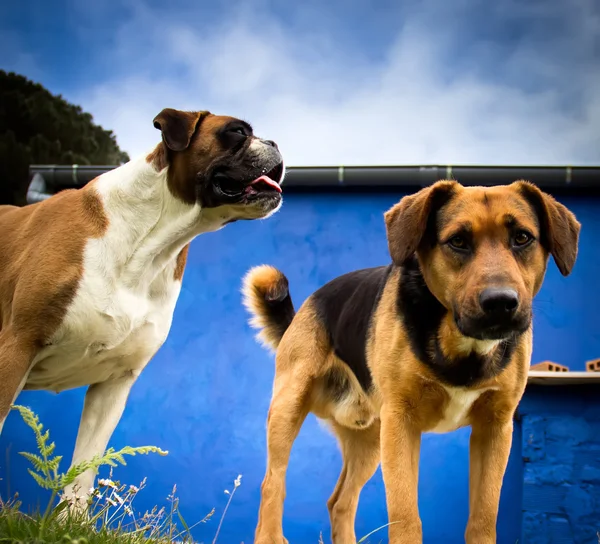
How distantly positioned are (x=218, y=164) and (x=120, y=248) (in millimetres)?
746

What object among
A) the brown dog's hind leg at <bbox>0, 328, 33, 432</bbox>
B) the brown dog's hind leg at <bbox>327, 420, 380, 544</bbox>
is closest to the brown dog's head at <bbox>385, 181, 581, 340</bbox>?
the brown dog's hind leg at <bbox>327, 420, 380, 544</bbox>

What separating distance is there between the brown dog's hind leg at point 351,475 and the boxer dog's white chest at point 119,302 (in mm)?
1597

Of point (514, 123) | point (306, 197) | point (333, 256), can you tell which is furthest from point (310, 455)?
point (514, 123)

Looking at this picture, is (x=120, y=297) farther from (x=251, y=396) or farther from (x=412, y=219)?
(x=251, y=396)

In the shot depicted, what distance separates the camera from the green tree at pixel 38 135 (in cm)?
1638

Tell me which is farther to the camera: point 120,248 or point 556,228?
point 120,248

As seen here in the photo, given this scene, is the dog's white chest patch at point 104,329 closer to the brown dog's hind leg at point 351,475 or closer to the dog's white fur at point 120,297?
the dog's white fur at point 120,297

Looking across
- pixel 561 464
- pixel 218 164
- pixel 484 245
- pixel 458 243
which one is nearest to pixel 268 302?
pixel 218 164

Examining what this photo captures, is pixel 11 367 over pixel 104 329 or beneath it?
beneath

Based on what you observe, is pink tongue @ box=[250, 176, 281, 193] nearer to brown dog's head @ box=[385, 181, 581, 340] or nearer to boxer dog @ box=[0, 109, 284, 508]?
boxer dog @ box=[0, 109, 284, 508]

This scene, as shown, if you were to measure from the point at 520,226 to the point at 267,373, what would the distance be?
512cm

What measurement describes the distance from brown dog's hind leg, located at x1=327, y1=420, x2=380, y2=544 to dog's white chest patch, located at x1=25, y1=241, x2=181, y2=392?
1.60 metres

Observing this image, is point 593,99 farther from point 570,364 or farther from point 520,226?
point 520,226

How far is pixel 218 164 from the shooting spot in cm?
450
